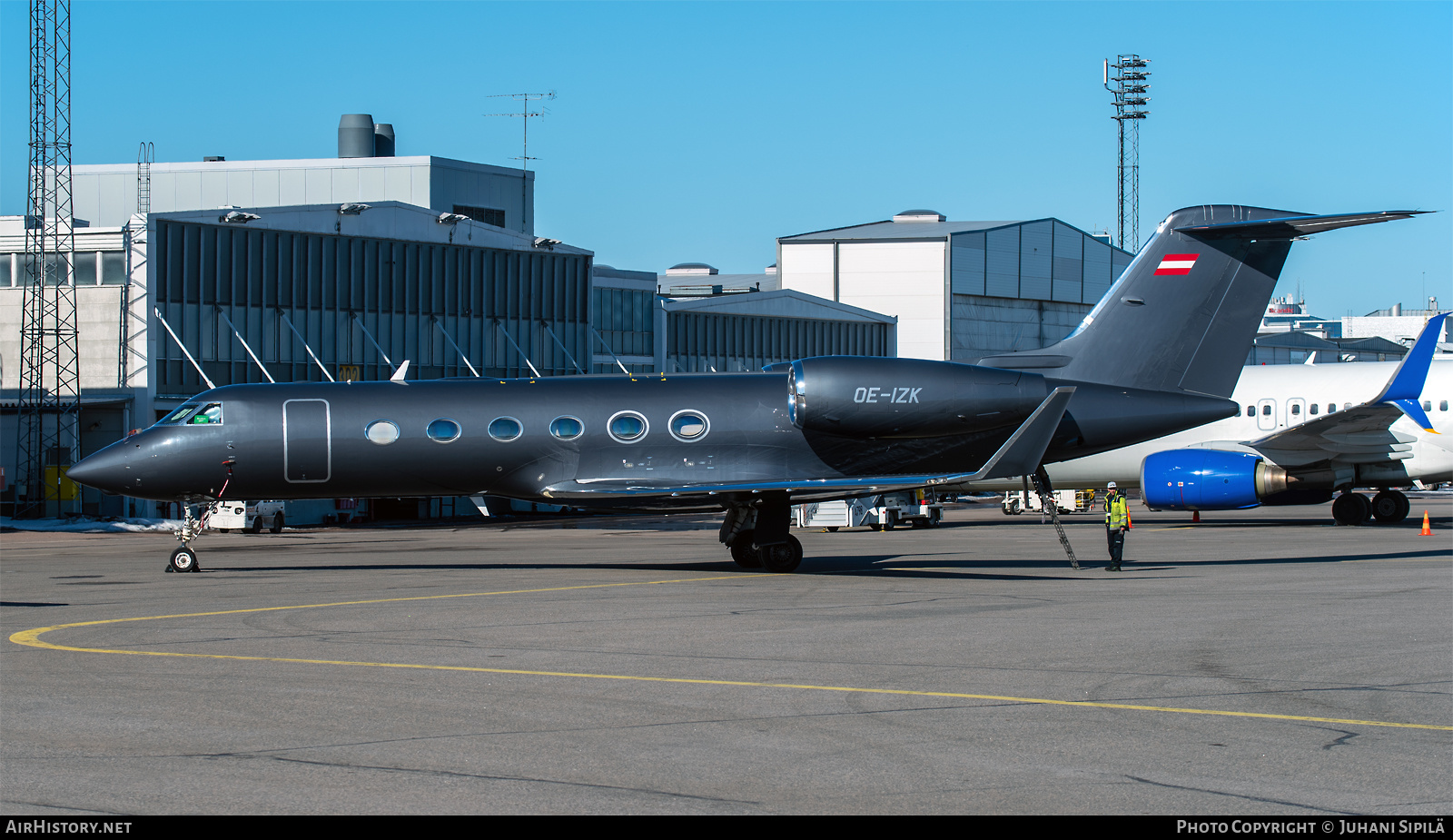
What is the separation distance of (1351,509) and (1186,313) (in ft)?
53.4

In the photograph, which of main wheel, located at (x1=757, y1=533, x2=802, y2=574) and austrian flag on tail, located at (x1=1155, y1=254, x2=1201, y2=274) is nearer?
main wheel, located at (x1=757, y1=533, x2=802, y2=574)

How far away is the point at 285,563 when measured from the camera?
27.4 meters

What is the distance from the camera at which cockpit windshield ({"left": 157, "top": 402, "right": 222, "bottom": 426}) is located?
24203mm


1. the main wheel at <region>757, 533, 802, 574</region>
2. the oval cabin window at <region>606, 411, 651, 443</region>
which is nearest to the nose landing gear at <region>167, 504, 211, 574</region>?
the oval cabin window at <region>606, 411, 651, 443</region>

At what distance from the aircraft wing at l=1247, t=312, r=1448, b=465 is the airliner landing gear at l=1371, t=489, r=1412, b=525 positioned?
2360 millimetres

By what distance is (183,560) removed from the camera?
24.6 meters

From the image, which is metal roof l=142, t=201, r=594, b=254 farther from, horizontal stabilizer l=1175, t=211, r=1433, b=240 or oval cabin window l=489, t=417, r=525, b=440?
horizontal stabilizer l=1175, t=211, r=1433, b=240

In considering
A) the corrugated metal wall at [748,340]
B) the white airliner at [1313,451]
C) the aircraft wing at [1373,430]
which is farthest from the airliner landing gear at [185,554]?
the corrugated metal wall at [748,340]

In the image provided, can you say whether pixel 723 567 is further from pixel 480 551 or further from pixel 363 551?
pixel 363 551

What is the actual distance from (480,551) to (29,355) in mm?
24047

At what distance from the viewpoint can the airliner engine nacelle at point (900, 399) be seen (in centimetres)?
2302

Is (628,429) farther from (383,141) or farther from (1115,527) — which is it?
(383,141)

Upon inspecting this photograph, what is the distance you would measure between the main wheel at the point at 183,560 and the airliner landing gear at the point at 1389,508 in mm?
31297

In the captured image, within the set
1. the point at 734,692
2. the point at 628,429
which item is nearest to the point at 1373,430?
the point at 628,429
